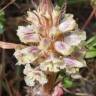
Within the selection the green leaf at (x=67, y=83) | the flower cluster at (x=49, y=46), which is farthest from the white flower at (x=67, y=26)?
the green leaf at (x=67, y=83)

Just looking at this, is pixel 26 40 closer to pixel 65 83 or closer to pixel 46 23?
pixel 46 23

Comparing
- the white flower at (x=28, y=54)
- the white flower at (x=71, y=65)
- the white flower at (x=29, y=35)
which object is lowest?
the white flower at (x=71, y=65)

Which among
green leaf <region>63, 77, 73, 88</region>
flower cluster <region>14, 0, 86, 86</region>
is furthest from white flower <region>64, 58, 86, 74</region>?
green leaf <region>63, 77, 73, 88</region>

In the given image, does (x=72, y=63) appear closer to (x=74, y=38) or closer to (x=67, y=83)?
(x=74, y=38)

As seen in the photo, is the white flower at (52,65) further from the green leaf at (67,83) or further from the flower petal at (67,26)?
the green leaf at (67,83)

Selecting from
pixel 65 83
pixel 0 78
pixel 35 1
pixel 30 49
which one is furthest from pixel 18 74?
pixel 30 49

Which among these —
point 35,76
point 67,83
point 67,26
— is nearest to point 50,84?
point 35,76

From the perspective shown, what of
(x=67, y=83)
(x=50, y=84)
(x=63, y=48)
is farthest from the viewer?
(x=67, y=83)
